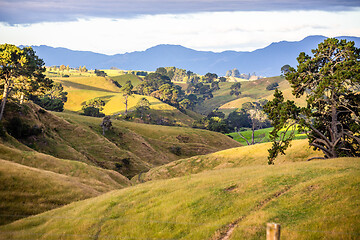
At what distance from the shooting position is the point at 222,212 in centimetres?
1922

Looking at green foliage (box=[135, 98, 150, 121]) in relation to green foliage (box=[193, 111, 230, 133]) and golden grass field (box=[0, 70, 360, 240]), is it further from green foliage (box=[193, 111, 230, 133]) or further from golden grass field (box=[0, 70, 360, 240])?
golden grass field (box=[0, 70, 360, 240])

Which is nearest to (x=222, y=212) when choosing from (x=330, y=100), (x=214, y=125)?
(x=330, y=100)

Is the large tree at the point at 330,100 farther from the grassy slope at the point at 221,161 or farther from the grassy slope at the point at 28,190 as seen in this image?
the grassy slope at the point at 28,190

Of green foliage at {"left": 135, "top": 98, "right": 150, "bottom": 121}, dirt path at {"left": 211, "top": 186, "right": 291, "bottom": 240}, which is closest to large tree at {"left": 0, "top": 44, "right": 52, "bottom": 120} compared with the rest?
dirt path at {"left": 211, "top": 186, "right": 291, "bottom": 240}

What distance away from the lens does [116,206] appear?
80.3ft

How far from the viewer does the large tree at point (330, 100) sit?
122 ft

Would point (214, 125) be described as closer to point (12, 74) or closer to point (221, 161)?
point (221, 161)

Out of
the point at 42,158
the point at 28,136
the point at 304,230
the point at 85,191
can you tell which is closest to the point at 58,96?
the point at 28,136

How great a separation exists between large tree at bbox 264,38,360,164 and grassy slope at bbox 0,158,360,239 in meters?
11.9

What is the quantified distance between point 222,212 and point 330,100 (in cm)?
2709

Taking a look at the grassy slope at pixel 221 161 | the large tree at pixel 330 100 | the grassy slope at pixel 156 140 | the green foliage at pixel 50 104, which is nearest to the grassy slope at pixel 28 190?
the grassy slope at pixel 221 161

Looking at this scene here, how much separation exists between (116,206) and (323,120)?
3137 cm

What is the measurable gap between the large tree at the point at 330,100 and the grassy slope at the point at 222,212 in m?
11.9

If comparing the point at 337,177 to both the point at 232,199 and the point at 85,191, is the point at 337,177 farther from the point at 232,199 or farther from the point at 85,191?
the point at 85,191
